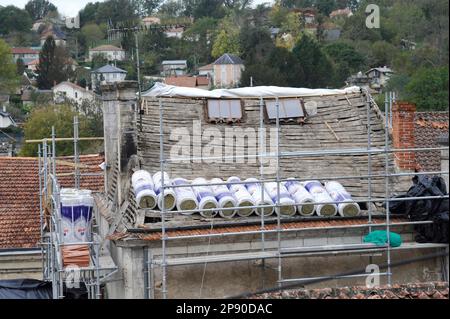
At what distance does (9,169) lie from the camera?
20.6 m

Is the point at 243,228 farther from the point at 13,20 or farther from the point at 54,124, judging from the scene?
the point at 13,20

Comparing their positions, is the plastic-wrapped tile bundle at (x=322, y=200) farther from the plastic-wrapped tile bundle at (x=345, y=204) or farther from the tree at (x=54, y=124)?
the tree at (x=54, y=124)

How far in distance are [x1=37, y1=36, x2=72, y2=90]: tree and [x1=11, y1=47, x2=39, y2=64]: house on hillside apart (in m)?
12.0

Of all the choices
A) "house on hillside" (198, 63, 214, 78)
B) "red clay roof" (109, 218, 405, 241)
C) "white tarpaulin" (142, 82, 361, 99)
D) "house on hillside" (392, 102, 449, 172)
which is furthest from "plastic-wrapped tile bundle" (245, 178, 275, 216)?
"house on hillside" (198, 63, 214, 78)

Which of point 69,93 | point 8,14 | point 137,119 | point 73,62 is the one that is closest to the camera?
point 137,119

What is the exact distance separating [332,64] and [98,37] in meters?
33.9

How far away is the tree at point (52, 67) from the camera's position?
7986 centimetres

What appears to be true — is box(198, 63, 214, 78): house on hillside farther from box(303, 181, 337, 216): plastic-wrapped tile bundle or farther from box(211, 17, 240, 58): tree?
box(303, 181, 337, 216): plastic-wrapped tile bundle

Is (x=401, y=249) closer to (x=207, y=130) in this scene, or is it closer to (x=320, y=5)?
(x=207, y=130)

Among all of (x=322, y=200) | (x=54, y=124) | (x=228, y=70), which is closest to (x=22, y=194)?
(x=322, y=200)

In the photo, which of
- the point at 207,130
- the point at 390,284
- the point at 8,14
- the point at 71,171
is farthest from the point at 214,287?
A: the point at 8,14

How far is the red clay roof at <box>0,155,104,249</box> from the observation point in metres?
18.8

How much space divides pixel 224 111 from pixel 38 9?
9412 cm

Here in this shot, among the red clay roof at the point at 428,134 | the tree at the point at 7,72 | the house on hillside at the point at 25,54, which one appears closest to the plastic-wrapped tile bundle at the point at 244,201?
the red clay roof at the point at 428,134
